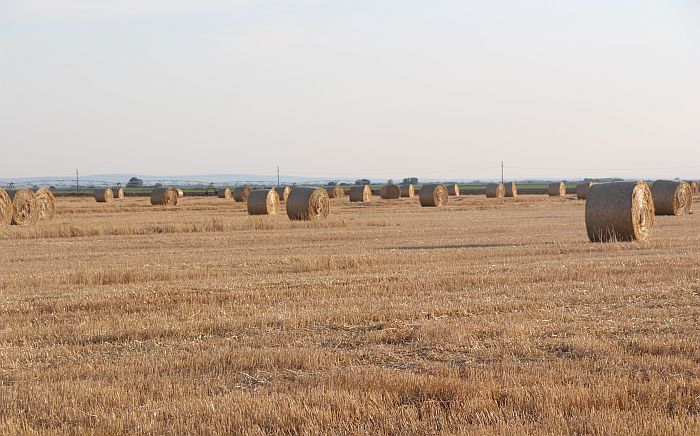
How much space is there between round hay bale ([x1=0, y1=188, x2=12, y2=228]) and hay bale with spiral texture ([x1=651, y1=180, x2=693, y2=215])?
23173mm

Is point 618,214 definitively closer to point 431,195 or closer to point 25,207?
point 25,207

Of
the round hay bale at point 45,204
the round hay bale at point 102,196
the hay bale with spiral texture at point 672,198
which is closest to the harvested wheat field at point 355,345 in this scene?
the hay bale with spiral texture at point 672,198

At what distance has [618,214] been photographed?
20.6 meters

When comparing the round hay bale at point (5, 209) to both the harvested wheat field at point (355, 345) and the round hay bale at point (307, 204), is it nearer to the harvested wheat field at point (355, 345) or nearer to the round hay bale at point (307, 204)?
the round hay bale at point (307, 204)

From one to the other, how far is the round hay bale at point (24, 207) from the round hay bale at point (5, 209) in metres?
0.91

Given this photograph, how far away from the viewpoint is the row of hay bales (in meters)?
29.8

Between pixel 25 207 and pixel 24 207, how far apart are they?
0.05m

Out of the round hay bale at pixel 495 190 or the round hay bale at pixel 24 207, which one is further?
the round hay bale at pixel 495 190

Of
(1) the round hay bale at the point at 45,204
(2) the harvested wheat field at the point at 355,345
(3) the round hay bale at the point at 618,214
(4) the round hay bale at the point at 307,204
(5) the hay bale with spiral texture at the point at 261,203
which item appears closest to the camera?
(2) the harvested wheat field at the point at 355,345

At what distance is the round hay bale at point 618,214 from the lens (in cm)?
2056

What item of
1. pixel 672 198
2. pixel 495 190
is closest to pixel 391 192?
pixel 495 190

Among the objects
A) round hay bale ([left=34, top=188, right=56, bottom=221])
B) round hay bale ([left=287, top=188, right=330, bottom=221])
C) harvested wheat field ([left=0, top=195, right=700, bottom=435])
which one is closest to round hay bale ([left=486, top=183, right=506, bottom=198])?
round hay bale ([left=287, top=188, right=330, bottom=221])

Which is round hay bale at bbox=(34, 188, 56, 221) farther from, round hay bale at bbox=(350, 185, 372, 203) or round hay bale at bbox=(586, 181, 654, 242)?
A: round hay bale at bbox=(350, 185, 372, 203)

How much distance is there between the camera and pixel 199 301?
11.2 m
